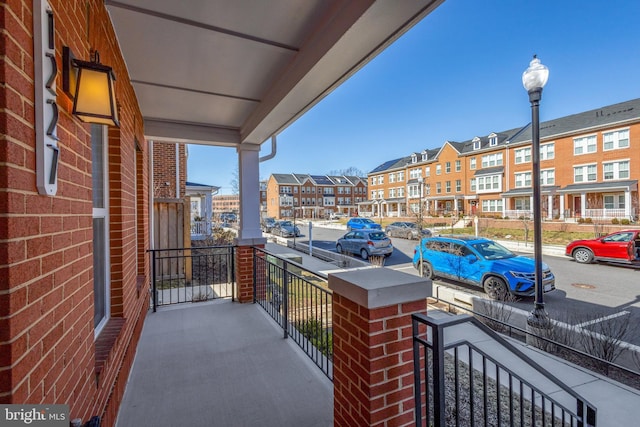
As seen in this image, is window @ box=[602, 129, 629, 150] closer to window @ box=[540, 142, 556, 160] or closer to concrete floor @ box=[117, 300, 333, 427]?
window @ box=[540, 142, 556, 160]

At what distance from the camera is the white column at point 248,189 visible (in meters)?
5.18

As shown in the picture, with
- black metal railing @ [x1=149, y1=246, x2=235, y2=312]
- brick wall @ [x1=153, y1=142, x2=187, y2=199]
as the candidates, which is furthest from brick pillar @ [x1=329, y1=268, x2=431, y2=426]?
brick wall @ [x1=153, y1=142, x2=187, y2=199]

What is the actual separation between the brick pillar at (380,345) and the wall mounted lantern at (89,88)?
1.54 metres

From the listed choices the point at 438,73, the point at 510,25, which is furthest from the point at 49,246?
the point at 438,73

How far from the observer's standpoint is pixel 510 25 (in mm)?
7586

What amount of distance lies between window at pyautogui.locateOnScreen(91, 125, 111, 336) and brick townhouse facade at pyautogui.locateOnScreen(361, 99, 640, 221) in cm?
1282

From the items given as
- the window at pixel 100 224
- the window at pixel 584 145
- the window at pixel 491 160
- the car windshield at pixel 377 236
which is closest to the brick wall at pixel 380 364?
the window at pixel 100 224

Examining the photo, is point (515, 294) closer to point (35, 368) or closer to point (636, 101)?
point (35, 368)

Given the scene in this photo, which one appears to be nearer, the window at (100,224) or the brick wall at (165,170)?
the window at (100,224)

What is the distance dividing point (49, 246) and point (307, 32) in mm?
2272

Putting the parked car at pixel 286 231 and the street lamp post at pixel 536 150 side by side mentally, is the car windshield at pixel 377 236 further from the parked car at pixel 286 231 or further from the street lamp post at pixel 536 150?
the parked car at pixel 286 231

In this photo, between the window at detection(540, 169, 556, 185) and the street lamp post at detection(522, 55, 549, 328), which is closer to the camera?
the street lamp post at detection(522, 55, 549, 328)

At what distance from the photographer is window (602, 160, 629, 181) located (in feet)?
70.3

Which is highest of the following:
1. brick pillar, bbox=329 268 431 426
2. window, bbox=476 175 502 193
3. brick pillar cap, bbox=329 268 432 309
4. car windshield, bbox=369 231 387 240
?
window, bbox=476 175 502 193
